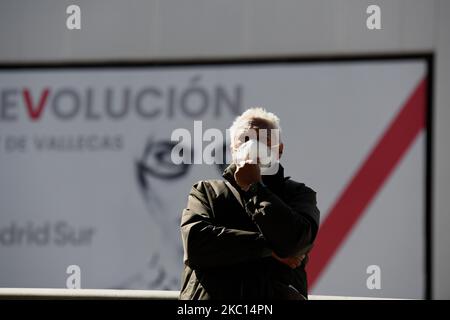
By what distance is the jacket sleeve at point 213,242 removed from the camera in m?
3.08

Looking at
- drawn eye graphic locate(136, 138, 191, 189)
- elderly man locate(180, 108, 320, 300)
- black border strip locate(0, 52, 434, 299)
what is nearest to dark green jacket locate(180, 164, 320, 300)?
elderly man locate(180, 108, 320, 300)

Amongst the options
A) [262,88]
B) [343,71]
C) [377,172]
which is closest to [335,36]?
[343,71]

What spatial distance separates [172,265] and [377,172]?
6.41 ft

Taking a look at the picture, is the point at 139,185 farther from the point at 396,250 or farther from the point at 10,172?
the point at 396,250

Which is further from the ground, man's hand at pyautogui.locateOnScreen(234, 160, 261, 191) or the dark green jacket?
man's hand at pyautogui.locateOnScreen(234, 160, 261, 191)

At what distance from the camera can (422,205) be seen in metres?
6.68

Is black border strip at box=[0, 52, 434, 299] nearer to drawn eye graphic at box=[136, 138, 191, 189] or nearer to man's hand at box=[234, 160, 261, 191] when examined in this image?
drawn eye graphic at box=[136, 138, 191, 189]

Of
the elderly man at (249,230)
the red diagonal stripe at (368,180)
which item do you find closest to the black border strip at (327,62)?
the red diagonal stripe at (368,180)

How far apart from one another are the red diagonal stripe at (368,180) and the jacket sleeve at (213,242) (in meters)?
3.69

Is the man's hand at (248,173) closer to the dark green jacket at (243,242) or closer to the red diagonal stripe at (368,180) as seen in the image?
the dark green jacket at (243,242)

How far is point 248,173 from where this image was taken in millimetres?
3186

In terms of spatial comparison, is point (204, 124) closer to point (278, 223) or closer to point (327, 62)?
point (327, 62)

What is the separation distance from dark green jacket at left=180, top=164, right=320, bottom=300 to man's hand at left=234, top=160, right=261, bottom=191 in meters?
0.06

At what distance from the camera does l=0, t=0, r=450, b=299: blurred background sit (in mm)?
6738
